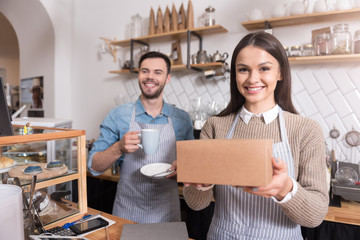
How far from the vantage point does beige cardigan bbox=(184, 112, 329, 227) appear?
0.84 meters

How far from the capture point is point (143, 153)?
1568 mm

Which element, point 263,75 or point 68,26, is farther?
point 68,26

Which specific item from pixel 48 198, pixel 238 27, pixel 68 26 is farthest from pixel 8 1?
pixel 48 198

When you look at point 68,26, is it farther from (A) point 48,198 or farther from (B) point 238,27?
(A) point 48,198

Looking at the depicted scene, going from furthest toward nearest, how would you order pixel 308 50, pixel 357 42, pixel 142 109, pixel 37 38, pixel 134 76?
pixel 37 38 < pixel 134 76 < pixel 308 50 < pixel 357 42 < pixel 142 109


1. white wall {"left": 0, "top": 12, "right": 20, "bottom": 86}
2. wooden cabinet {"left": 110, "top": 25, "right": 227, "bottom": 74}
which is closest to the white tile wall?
wooden cabinet {"left": 110, "top": 25, "right": 227, "bottom": 74}

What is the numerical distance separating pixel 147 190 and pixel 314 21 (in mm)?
1724

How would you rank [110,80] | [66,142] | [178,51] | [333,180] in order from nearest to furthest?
[66,142]
[333,180]
[178,51]
[110,80]

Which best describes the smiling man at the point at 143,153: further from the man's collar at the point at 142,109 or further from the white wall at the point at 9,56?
the white wall at the point at 9,56

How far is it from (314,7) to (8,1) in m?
3.56

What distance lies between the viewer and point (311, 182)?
89 cm

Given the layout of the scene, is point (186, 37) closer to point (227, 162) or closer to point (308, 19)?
point (308, 19)

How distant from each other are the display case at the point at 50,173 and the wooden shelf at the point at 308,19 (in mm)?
1640

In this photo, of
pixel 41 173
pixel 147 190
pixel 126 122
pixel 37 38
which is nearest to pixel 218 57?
pixel 126 122
